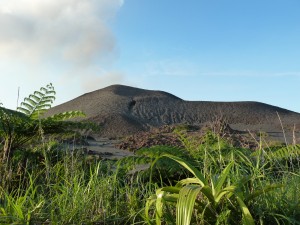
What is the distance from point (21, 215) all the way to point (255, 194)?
1.49 m

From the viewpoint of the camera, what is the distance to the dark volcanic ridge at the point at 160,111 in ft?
72.8

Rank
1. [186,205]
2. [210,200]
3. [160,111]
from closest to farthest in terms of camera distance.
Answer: [186,205]
[210,200]
[160,111]

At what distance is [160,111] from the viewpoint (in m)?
25.2

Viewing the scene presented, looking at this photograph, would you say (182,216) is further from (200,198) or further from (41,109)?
(41,109)

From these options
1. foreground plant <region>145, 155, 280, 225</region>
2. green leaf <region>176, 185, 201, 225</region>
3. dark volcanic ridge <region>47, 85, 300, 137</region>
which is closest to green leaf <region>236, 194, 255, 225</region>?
foreground plant <region>145, 155, 280, 225</region>

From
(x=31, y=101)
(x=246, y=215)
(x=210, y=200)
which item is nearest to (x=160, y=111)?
(x=31, y=101)

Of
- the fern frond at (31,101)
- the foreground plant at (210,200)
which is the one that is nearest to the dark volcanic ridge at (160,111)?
the fern frond at (31,101)

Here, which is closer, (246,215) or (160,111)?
(246,215)

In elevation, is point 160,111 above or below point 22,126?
above

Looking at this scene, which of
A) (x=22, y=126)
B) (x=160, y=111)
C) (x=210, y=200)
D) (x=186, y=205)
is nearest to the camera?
(x=186, y=205)

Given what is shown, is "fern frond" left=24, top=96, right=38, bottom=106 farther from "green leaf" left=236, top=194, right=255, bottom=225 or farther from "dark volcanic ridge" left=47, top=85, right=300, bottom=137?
"dark volcanic ridge" left=47, top=85, right=300, bottom=137

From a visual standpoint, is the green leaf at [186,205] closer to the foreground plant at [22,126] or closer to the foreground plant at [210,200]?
the foreground plant at [210,200]

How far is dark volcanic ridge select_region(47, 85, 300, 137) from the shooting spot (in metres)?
22.2

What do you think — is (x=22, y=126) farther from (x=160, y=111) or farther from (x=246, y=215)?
(x=160, y=111)
